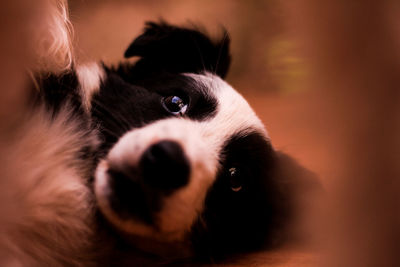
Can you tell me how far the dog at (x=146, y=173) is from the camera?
76 centimetres

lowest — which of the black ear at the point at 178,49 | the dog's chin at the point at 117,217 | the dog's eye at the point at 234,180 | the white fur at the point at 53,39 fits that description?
the dog's chin at the point at 117,217

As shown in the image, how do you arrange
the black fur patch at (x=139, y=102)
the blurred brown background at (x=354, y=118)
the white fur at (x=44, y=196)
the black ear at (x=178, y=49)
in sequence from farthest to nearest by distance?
the black ear at (x=178, y=49)
the black fur patch at (x=139, y=102)
the white fur at (x=44, y=196)
the blurred brown background at (x=354, y=118)

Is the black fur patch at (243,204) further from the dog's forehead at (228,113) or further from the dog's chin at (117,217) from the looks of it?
the dog's chin at (117,217)

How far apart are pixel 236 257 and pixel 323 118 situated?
1.66 feet

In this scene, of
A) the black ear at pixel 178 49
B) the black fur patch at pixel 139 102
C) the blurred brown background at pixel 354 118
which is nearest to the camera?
the blurred brown background at pixel 354 118

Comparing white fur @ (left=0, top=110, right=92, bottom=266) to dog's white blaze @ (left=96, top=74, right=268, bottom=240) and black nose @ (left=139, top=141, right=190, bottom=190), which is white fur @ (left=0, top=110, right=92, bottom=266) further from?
black nose @ (left=139, top=141, right=190, bottom=190)

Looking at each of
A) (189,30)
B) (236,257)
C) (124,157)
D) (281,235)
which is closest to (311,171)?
(281,235)

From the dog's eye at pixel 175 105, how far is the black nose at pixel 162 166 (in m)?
0.27

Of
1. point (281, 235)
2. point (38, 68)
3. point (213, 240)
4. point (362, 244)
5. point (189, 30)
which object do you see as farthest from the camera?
point (189, 30)

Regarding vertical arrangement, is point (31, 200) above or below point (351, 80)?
below

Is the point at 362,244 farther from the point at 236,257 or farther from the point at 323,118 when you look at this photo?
the point at 236,257

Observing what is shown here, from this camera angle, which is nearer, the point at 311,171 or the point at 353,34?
the point at 353,34

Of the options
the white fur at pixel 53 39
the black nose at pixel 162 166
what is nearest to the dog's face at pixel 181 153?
the black nose at pixel 162 166

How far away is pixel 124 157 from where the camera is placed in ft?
2.53
